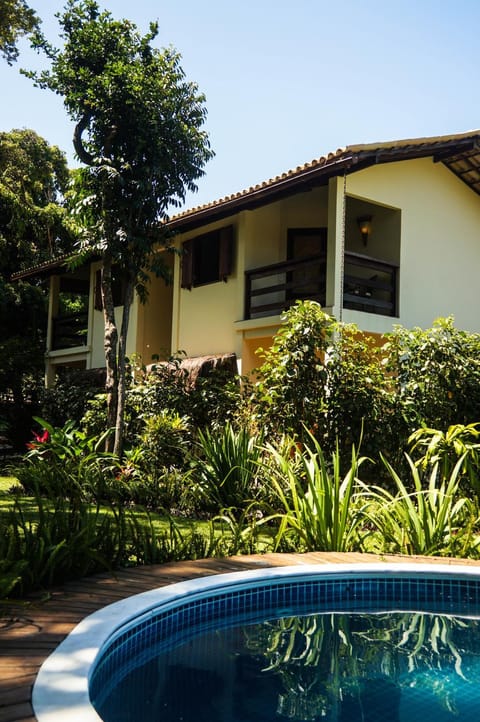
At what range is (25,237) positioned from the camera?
24.9 m

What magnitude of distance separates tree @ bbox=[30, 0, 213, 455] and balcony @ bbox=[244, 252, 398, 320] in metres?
2.49

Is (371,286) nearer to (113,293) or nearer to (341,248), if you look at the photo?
(341,248)

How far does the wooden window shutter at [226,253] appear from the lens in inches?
552

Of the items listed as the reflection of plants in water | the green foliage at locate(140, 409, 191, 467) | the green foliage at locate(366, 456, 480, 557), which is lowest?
the reflection of plants in water

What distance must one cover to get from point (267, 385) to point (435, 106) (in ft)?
24.5

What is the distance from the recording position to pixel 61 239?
83.0 feet

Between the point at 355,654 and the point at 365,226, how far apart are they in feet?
35.2

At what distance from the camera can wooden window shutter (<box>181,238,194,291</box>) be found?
1524 centimetres

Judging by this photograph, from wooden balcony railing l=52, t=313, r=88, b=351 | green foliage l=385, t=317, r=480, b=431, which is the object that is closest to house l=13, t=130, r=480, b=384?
green foliage l=385, t=317, r=480, b=431

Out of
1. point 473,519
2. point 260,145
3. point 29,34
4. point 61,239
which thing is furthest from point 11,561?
point 61,239

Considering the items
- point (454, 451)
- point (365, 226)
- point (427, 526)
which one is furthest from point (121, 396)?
point (427, 526)

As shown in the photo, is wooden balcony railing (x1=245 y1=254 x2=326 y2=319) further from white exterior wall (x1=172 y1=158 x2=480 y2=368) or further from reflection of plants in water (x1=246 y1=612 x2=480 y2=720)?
reflection of plants in water (x1=246 y1=612 x2=480 y2=720)

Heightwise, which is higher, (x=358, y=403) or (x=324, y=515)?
(x=358, y=403)

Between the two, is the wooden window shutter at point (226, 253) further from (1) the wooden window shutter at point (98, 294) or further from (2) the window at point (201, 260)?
(1) the wooden window shutter at point (98, 294)
